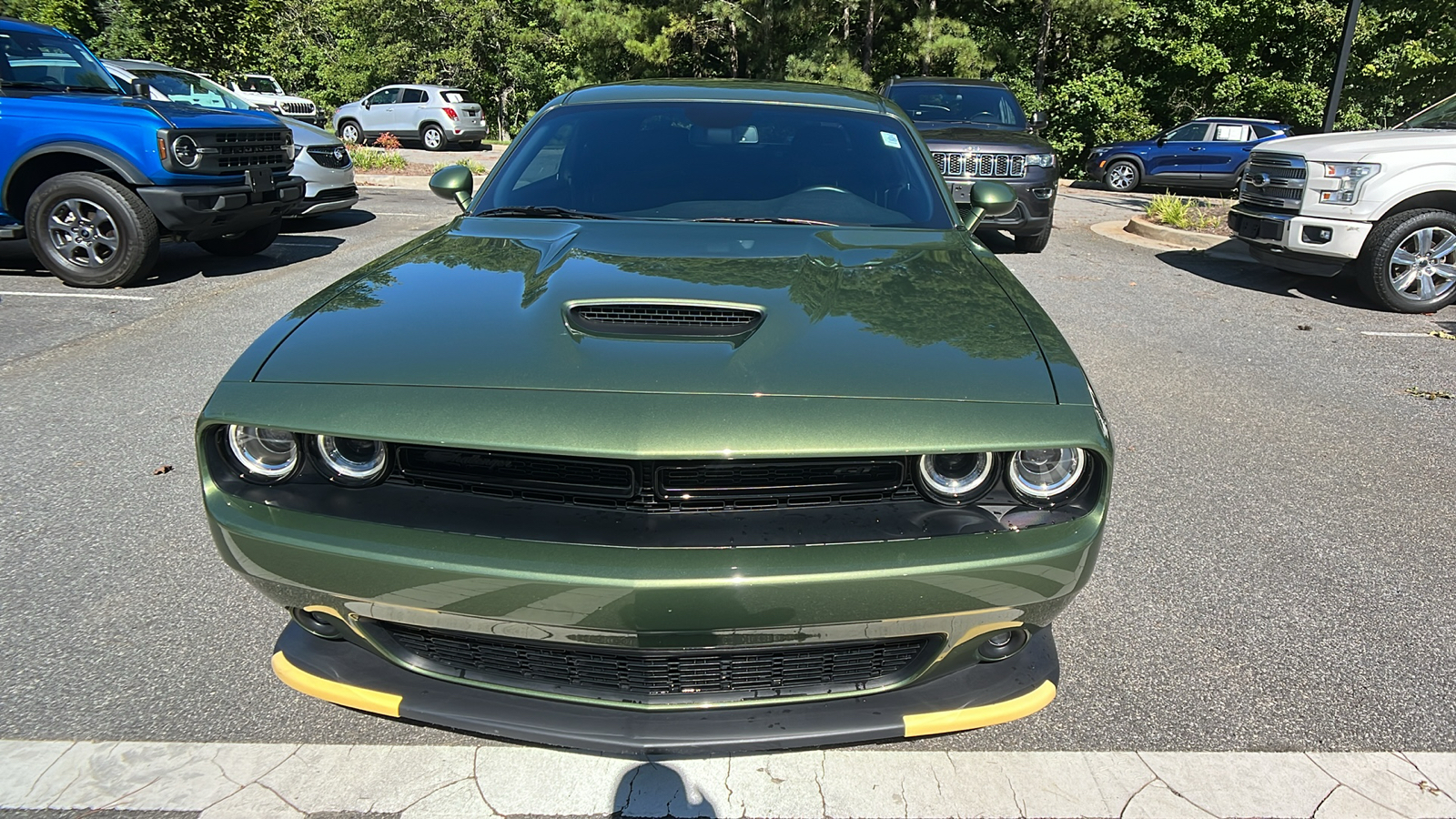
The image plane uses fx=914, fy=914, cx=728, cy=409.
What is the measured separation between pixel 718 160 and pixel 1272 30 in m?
23.2

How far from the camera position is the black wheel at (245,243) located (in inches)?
340

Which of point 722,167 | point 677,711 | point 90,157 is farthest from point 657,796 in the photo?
point 90,157

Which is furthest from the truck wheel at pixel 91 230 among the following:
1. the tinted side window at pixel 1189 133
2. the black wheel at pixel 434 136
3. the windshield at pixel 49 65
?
the tinted side window at pixel 1189 133

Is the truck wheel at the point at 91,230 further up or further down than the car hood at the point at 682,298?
further down

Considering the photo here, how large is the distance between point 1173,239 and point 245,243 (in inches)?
395

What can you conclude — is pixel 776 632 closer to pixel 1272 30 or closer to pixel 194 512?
pixel 194 512

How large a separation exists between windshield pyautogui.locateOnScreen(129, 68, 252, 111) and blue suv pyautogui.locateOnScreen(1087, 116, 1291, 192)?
1559 cm

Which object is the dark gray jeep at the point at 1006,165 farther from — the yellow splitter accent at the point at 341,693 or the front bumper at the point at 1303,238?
the yellow splitter accent at the point at 341,693

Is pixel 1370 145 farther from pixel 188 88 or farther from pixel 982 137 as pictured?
A: pixel 188 88

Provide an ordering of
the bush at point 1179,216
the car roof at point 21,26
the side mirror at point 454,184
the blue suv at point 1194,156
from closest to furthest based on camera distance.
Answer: the side mirror at point 454,184 → the car roof at point 21,26 → the bush at point 1179,216 → the blue suv at point 1194,156

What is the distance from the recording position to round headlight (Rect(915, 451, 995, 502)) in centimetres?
193

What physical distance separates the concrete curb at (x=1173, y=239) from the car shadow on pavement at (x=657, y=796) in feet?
31.5

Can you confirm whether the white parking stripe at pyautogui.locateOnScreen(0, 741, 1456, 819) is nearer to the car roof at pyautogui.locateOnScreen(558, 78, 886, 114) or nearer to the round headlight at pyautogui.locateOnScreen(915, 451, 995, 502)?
the round headlight at pyautogui.locateOnScreen(915, 451, 995, 502)

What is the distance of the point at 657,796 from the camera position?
212 centimetres
